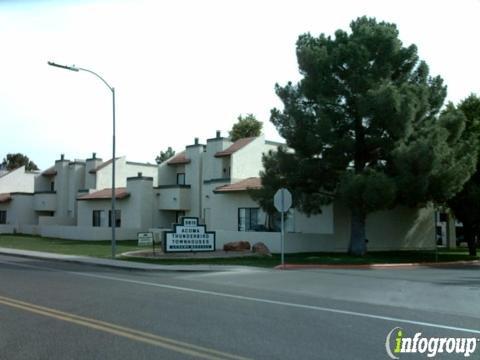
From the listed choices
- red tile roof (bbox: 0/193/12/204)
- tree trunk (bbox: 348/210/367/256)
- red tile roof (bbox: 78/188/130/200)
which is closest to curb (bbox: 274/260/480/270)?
tree trunk (bbox: 348/210/367/256)

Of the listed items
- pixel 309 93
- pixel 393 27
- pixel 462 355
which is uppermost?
pixel 393 27

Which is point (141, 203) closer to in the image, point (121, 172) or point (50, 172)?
point (121, 172)

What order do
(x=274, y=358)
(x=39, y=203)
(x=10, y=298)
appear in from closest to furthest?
(x=274, y=358) < (x=10, y=298) < (x=39, y=203)

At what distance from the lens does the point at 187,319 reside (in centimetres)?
1042

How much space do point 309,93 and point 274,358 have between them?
2284 centimetres

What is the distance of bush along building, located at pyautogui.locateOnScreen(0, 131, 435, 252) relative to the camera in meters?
34.0

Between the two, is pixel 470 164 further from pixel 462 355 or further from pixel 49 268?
pixel 462 355

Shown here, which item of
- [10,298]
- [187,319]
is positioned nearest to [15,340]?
[187,319]

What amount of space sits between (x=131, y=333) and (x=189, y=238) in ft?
63.2

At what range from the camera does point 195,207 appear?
148 feet

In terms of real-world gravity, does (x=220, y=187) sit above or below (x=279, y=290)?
above

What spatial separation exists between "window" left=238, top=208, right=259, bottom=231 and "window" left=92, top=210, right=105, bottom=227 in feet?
55.9

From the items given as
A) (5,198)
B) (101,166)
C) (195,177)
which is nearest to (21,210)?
(5,198)

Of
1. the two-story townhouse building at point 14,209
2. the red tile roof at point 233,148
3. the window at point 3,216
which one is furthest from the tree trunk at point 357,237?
the window at point 3,216
